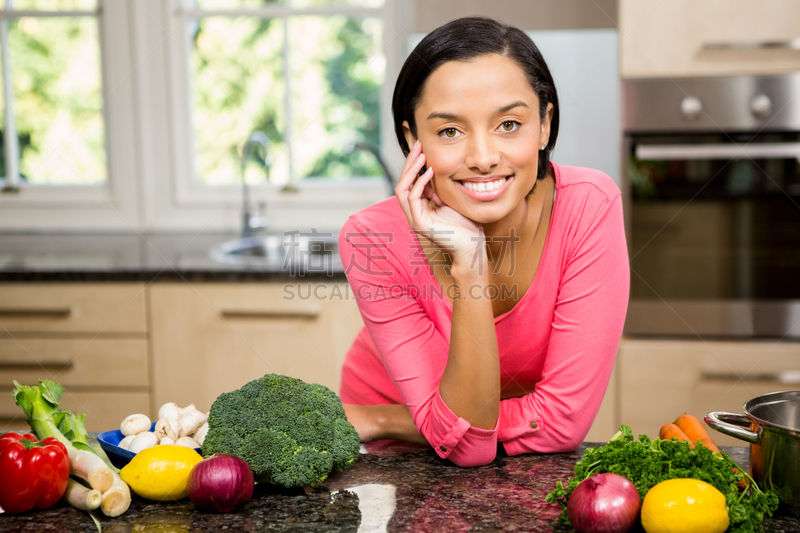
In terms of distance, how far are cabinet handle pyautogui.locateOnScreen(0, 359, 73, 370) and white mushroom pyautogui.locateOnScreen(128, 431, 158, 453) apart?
5.08 feet

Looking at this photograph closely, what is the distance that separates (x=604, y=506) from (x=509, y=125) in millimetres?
602

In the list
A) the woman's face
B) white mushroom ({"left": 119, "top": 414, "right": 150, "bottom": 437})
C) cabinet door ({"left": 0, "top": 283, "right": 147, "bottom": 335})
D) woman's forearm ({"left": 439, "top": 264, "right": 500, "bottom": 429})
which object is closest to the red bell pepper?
white mushroom ({"left": 119, "top": 414, "right": 150, "bottom": 437})

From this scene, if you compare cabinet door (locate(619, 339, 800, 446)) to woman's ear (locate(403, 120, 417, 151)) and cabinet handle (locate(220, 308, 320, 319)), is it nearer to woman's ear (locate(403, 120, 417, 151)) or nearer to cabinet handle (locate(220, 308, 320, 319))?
cabinet handle (locate(220, 308, 320, 319))

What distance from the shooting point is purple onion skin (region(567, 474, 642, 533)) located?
0.79 metres

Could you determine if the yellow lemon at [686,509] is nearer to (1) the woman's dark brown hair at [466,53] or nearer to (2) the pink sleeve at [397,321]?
(2) the pink sleeve at [397,321]

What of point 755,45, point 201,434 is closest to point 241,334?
point 201,434

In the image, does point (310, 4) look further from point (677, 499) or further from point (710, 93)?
point (677, 499)

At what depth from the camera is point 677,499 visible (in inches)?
30.0

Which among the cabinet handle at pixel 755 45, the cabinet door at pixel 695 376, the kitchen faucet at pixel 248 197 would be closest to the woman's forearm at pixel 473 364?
the cabinet door at pixel 695 376

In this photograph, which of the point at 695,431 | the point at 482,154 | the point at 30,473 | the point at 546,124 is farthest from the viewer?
the point at 546,124

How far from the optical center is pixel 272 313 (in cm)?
229

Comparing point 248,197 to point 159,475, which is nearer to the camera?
point 159,475

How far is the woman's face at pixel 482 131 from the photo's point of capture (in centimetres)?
109

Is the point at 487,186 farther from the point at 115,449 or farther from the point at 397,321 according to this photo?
the point at 115,449
